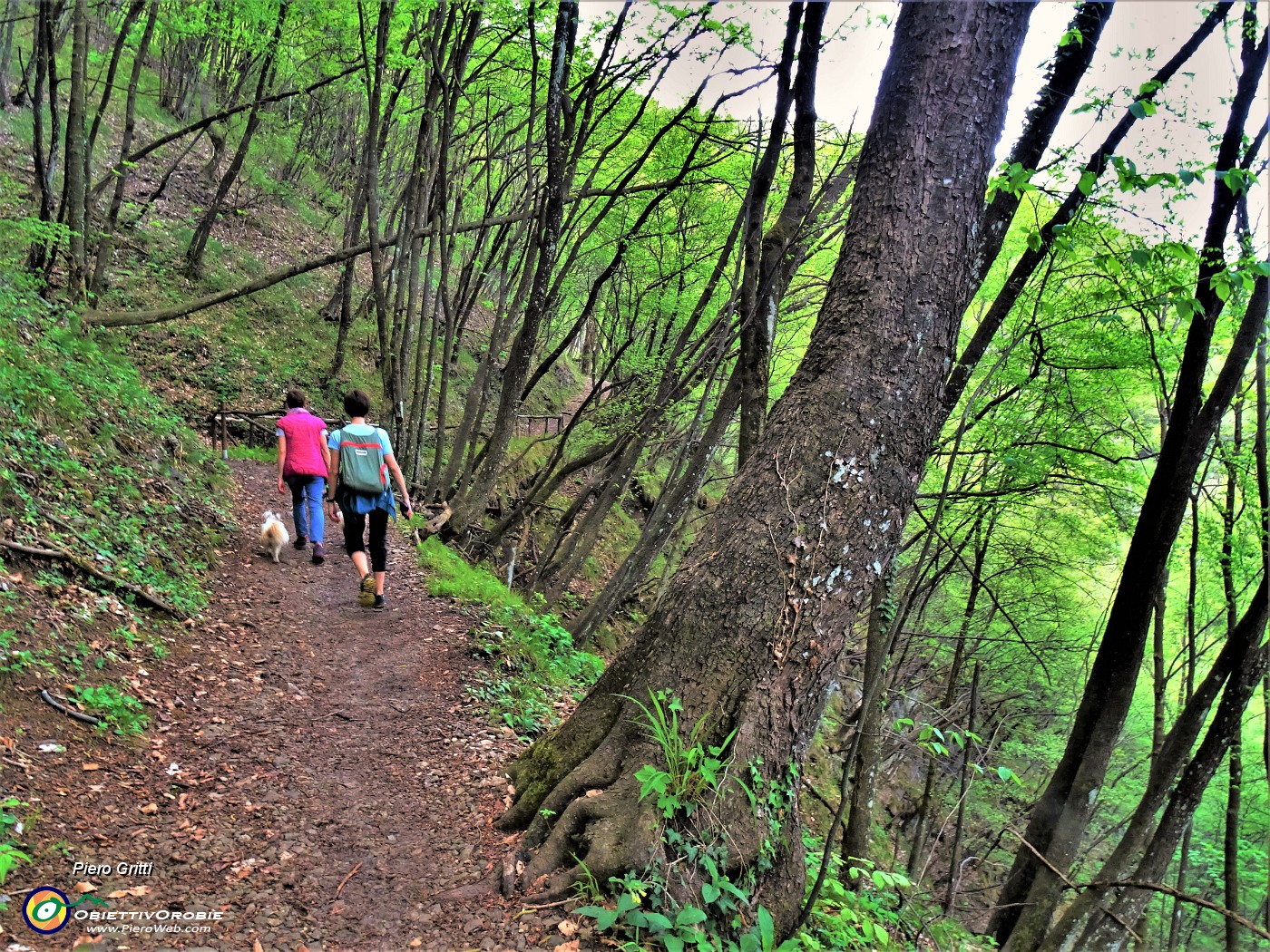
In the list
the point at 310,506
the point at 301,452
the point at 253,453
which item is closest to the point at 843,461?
the point at 301,452

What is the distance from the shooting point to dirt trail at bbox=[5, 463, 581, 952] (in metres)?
2.54

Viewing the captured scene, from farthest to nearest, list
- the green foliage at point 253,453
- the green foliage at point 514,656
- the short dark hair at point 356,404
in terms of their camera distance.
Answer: the green foliage at point 253,453 → the short dark hair at point 356,404 → the green foliage at point 514,656

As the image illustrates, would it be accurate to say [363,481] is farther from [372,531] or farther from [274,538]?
[274,538]

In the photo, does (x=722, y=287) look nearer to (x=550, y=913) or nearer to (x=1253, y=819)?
(x=550, y=913)

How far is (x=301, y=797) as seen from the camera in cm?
342

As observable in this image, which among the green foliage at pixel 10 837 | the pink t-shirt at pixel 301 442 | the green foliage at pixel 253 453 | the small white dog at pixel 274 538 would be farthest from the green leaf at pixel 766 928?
the green foliage at pixel 253 453

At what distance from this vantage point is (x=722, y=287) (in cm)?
1504

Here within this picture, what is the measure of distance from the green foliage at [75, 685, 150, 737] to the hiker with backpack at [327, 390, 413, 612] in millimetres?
2289

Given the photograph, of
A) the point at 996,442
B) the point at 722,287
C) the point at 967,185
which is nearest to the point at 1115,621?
the point at 996,442

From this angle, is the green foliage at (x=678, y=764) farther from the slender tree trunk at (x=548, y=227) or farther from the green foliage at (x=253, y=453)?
the green foliage at (x=253, y=453)

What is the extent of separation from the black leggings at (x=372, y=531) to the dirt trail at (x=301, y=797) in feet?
2.42

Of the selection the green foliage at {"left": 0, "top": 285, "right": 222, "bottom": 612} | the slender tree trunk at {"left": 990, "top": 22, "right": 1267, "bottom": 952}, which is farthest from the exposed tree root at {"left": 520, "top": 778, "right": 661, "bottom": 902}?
the slender tree trunk at {"left": 990, "top": 22, "right": 1267, "bottom": 952}

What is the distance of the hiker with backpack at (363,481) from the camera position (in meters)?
5.62

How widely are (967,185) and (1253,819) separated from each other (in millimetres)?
20396
